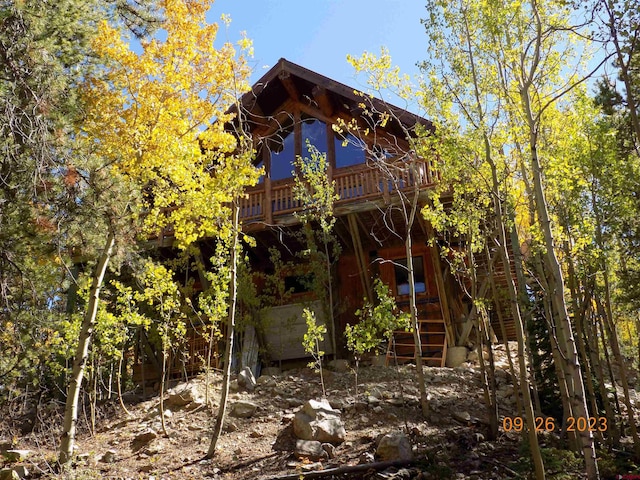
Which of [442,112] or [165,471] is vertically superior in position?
[442,112]

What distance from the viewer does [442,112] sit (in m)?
7.59

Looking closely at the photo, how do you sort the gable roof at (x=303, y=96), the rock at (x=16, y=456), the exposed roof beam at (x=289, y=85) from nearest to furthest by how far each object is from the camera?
the rock at (x=16, y=456) < the gable roof at (x=303, y=96) < the exposed roof beam at (x=289, y=85)

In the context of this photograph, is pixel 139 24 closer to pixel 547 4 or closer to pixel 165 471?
pixel 547 4

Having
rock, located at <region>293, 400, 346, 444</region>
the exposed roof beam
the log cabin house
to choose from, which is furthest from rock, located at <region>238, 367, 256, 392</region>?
the exposed roof beam

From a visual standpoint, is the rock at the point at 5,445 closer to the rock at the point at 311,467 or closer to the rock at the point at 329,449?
the rock at the point at 311,467

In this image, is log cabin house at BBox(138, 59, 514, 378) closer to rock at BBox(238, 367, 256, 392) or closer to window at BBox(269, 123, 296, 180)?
window at BBox(269, 123, 296, 180)

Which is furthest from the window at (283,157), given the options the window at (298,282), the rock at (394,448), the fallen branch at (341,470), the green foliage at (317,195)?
the fallen branch at (341,470)

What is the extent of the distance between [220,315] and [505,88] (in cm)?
603

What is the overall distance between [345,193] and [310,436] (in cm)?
→ 652

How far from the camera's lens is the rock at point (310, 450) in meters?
7.47

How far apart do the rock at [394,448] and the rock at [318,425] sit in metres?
0.96

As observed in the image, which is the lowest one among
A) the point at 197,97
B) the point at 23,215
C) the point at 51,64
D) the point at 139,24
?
the point at 23,215

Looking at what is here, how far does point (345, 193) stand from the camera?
513 inches

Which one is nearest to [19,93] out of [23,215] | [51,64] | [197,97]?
[51,64]
